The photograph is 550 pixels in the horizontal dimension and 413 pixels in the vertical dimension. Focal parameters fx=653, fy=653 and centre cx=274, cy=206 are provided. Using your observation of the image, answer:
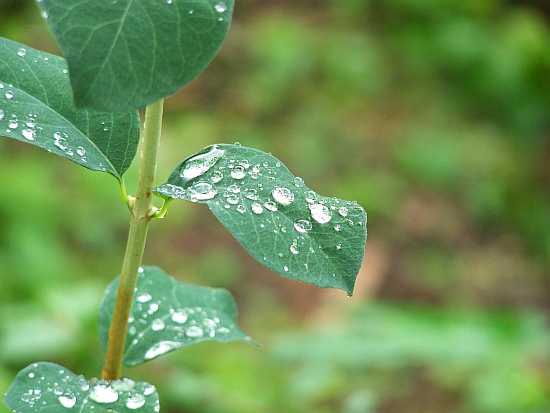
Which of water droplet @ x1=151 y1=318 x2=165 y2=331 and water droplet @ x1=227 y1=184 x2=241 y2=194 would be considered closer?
water droplet @ x1=227 y1=184 x2=241 y2=194

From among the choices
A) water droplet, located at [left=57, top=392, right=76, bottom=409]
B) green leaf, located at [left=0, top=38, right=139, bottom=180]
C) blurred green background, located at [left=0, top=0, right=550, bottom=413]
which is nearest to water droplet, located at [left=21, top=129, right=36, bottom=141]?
green leaf, located at [left=0, top=38, right=139, bottom=180]

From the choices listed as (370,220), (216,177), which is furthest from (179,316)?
(370,220)

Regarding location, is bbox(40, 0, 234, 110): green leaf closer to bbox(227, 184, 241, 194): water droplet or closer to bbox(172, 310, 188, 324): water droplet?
bbox(227, 184, 241, 194): water droplet

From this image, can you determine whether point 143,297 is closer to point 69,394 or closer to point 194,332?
point 194,332

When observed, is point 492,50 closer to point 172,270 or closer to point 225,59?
point 225,59

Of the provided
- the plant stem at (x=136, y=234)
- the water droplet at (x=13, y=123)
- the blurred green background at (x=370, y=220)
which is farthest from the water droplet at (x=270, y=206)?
the blurred green background at (x=370, y=220)

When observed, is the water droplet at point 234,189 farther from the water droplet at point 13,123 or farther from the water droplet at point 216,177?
the water droplet at point 13,123

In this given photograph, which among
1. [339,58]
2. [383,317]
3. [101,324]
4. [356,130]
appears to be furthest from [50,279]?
[339,58]
